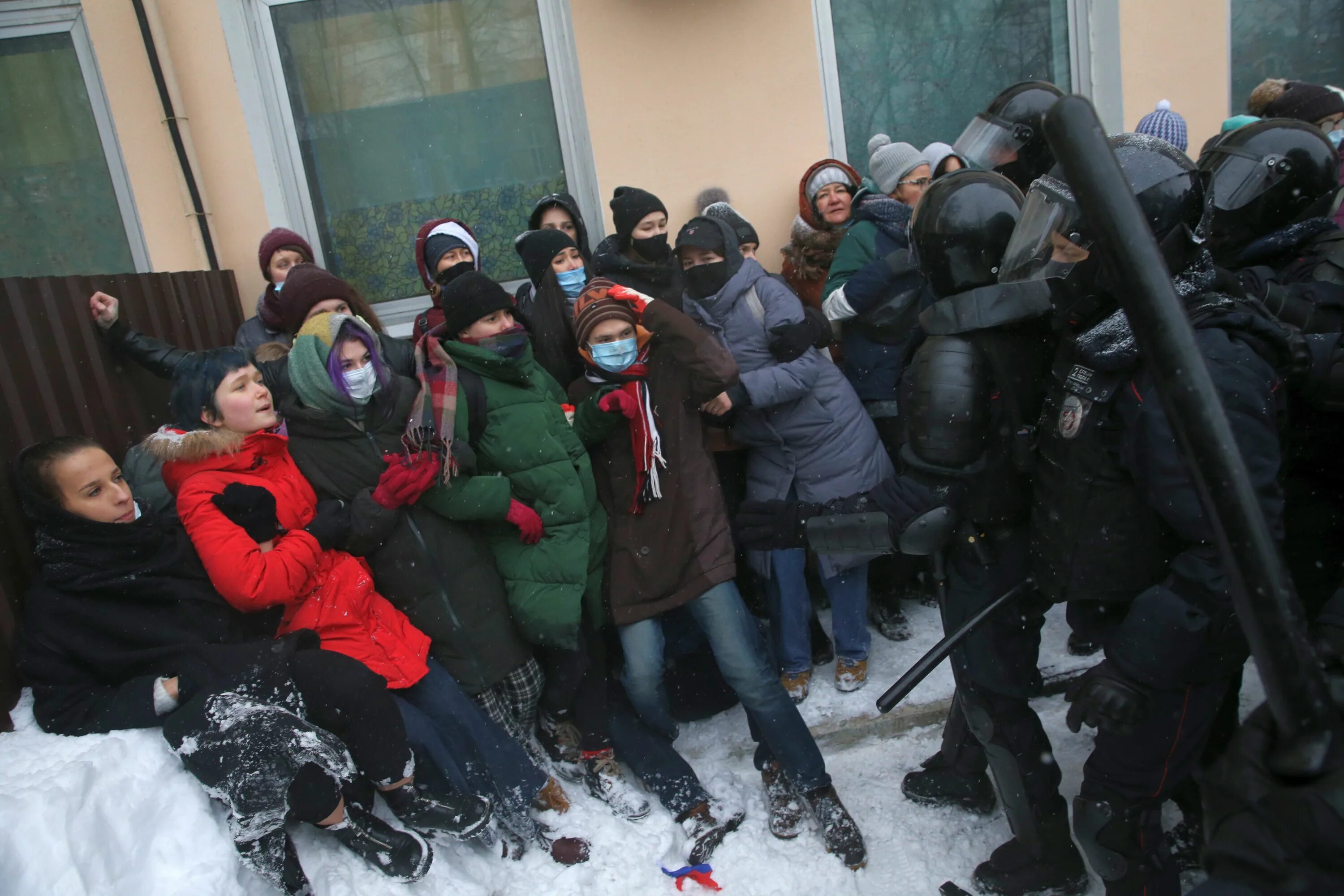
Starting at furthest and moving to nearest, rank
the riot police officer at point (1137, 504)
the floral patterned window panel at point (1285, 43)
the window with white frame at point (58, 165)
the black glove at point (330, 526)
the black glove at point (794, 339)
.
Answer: the floral patterned window panel at point (1285, 43) < the window with white frame at point (58, 165) < the black glove at point (794, 339) < the black glove at point (330, 526) < the riot police officer at point (1137, 504)

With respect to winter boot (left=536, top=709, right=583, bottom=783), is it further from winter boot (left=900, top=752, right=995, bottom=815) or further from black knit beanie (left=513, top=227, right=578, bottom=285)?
black knit beanie (left=513, top=227, right=578, bottom=285)

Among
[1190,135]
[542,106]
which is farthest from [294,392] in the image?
[1190,135]

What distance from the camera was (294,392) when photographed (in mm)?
2867

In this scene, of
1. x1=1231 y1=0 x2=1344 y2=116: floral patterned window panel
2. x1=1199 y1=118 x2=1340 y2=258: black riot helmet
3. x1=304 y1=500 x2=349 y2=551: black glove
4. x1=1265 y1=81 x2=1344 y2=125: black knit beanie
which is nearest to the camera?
x1=1199 y1=118 x2=1340 y2=258: black riot helmet

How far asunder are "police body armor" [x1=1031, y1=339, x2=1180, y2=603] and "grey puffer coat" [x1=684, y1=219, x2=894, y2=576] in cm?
132

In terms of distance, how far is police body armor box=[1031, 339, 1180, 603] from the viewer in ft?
6.41

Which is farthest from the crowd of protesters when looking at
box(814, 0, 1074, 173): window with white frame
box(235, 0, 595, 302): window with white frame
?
box(814, 0, 1074, 173): window with white frame

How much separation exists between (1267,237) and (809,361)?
1.57 metres

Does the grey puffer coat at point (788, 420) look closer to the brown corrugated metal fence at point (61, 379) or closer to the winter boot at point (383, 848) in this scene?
the winter boot at point (383, 848)

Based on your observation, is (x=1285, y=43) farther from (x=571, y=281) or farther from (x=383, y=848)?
(x=383, y=848)

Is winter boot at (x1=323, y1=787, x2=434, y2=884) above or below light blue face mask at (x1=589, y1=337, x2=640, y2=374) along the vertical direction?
below

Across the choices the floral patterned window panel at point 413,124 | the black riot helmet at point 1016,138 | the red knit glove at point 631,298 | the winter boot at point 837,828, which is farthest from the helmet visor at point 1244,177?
A: the floral patterned window panel at point 413,124

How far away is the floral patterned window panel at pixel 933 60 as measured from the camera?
4738 mm

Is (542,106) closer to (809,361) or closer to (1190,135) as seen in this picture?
(809,361)
